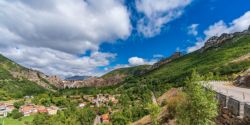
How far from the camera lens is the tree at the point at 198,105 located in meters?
20.6

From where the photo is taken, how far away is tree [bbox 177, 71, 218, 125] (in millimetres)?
20553

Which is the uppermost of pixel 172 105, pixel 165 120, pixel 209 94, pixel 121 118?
pixel 209 94

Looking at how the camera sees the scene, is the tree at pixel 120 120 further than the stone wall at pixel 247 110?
Yes

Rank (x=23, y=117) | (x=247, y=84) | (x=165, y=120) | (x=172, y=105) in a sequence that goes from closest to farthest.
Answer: (x=172, y=105) → (x=165, y=120) → (x=247, y=84) → (x=23, y=117)

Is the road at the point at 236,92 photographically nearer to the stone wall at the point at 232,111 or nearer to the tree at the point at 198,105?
the stone wall at the point at 232,111

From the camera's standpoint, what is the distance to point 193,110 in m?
21.7

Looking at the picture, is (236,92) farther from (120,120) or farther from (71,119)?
(71,119)

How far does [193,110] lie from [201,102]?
126 cm

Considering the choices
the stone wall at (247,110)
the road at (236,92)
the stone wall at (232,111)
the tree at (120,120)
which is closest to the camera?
the stone wall at (247,110)

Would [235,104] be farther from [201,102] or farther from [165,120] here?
[165,120]

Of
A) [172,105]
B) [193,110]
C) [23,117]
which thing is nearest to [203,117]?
[193,110]

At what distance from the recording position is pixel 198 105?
21.1 metres

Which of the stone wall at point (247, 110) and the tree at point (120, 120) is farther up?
the stone wall at point (247, 110)

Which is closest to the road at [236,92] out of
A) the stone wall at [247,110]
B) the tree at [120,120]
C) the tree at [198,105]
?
the tree at [198,105]
